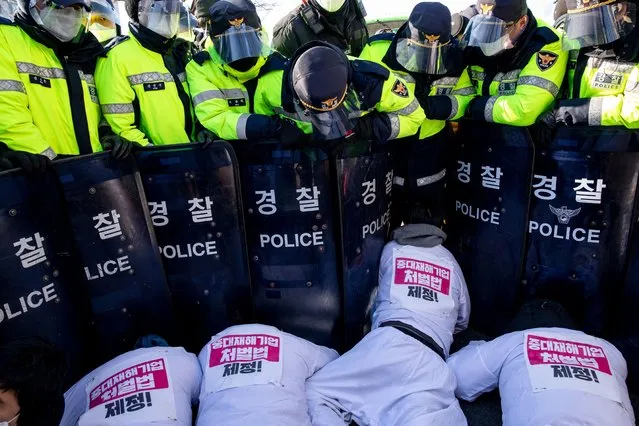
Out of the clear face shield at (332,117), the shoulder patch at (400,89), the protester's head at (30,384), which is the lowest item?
the protester's head at (30,384)

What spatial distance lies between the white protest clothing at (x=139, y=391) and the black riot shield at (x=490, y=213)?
1.87 m

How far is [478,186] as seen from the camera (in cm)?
337

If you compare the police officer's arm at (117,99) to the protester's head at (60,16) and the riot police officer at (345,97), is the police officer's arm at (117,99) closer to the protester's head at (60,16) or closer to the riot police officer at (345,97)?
the protester's head at (60,16)

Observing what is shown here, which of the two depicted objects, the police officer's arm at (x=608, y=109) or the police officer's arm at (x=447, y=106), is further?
the police officer's arm at (x=447, y=106)

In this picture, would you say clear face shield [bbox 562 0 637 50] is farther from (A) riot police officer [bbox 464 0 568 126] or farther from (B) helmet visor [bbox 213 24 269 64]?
(B) helmet visor [bbox 213 24 269 64]

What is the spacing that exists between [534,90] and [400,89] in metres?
0.73

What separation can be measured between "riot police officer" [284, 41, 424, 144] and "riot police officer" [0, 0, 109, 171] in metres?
1.12

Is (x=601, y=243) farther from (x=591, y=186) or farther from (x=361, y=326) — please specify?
(x=361, y=326)

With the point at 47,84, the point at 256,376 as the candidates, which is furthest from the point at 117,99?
the point at 256,376

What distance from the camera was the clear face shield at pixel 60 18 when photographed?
275 cm

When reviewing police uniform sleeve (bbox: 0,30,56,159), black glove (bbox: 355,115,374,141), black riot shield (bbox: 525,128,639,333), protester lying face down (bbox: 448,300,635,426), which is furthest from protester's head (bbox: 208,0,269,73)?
protester lying face down (bbox: 448,300,635,426)

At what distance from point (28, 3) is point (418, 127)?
2227mm

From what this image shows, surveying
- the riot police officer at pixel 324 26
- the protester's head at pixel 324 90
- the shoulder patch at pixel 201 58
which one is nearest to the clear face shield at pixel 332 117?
the protester's head at pixel 324 90

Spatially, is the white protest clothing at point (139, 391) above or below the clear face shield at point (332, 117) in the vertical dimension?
below
